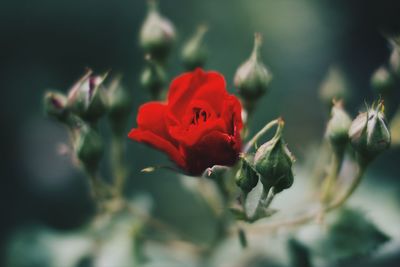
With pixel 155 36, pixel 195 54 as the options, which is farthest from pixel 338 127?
pixel 155 36

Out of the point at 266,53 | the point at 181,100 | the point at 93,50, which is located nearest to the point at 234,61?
the point at 266,53

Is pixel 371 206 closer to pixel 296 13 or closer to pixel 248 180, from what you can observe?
pixel 248 180

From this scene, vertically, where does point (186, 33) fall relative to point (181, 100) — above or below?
above

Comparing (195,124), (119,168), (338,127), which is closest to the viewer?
(195,124)

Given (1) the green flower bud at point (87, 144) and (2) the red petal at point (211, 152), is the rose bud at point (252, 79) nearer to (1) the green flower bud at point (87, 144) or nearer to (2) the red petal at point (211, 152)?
(2) the red petal at point (211, 152)

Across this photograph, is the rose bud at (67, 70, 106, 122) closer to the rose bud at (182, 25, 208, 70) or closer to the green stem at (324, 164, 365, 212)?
the rose bud at (182, 25, 208, 70)

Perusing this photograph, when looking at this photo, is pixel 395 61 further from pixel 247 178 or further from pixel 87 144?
pixel 87 144
